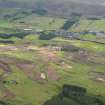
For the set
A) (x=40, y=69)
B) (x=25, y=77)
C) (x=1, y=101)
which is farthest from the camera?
(x=40, y=69)

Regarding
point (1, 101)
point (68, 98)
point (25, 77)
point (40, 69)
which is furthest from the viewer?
point (40, 69)

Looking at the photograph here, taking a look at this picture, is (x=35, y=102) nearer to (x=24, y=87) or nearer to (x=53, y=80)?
(x=24, y=87)

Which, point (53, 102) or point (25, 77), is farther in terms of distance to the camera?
point (25, 77)

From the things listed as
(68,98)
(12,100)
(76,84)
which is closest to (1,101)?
(12,100)

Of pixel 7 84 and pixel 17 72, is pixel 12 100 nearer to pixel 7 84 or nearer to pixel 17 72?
pixel 7 84

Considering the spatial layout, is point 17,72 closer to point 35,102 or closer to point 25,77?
point 25,77

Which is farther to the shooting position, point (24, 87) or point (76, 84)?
point (76, 84)

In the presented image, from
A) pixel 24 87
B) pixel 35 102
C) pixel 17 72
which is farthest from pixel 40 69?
pixel 35 102

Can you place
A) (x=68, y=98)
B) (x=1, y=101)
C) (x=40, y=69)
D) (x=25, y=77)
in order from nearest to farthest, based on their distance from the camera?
(x=1, y=101), (x=68, y=98), (x=25, y=77), (x=40, y=69)
